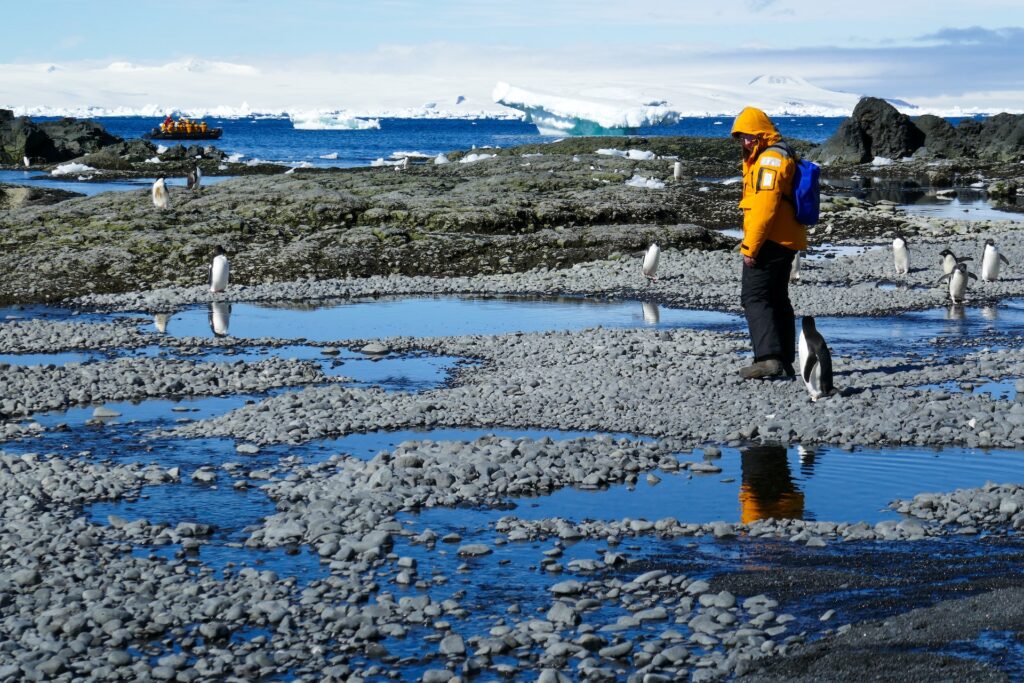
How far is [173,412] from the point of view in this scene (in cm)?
1099

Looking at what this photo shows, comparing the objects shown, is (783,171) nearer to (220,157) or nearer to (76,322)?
(76,322)

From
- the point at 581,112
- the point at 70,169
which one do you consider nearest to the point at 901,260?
the point at 70,169

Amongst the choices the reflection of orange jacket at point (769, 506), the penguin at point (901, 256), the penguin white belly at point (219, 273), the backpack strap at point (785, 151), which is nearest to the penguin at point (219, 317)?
the penguin white belly at point (219, 273)

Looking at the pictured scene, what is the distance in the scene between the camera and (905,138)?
5950 cm

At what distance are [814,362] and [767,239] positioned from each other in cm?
122

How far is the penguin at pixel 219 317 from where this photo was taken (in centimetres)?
1588

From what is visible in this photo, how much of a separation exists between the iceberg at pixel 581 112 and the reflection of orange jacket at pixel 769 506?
67302 millimetres

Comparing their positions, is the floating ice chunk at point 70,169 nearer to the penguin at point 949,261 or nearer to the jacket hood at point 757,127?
the penguin at point 949,261

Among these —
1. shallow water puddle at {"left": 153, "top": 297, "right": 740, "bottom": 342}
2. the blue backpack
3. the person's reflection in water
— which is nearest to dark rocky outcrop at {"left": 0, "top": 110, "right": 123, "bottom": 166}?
shallow water puddle at {"left": 153, "top": 297, "right": 740, "bottom": 342}

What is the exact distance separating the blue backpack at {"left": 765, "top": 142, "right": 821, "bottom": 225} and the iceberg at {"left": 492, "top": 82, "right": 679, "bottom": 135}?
211ft

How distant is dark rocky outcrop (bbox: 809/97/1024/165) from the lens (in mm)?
57656

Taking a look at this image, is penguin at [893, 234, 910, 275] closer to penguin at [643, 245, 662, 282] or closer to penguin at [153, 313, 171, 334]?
penguin at [643, 245, 662, 282]

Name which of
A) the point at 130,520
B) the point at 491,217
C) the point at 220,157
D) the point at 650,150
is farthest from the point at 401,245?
the point at 220,157

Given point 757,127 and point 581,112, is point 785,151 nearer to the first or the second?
point 757,127
